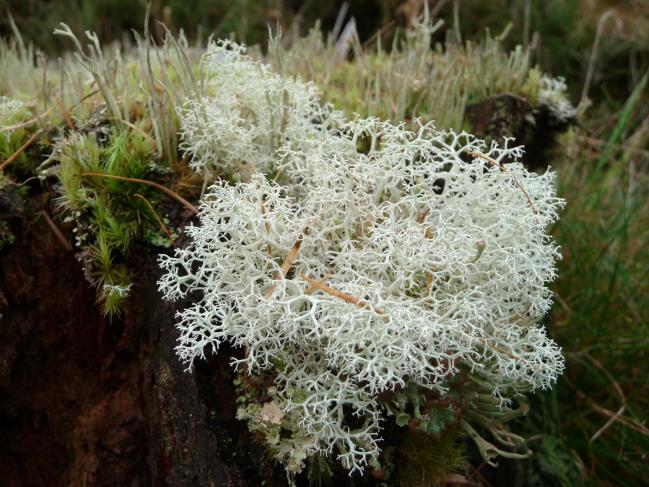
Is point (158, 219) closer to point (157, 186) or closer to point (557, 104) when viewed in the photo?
point (157, 186)

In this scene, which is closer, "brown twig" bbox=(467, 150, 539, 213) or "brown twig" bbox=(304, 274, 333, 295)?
"brown twig" bbox=(304, 274, 333, 295)

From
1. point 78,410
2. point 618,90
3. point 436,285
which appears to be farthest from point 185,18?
point 436,285

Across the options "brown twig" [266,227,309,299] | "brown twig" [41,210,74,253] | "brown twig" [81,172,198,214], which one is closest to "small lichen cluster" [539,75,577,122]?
"brown twig" [266,227,309,299]

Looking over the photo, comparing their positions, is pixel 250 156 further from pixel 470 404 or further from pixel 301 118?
pixel 470 404

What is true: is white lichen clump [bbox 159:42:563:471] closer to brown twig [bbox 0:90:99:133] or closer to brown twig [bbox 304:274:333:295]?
brown twig [bbox 304:274:333:295]

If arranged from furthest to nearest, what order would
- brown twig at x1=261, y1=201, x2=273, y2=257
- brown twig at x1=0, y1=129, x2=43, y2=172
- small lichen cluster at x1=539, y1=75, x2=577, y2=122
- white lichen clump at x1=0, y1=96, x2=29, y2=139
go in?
small lichen cluster at x1=539, y1=75, x2=577, y2=122 → white lichen clump at x1=0, y1=96, x2=29, y2=139 → brown twig at x1=0, y1=129, x2=43, y2=172 → brown twig at x1=261, y1=201, x2=273, y2=257
